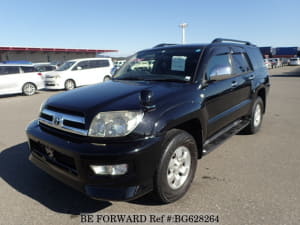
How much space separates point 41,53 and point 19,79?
117 feet

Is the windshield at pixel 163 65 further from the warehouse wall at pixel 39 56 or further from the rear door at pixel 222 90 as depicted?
the warehouse wall at pixel 39 56

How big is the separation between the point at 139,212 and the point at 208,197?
0.86 m

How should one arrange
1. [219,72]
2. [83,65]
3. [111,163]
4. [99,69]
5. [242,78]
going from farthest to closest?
[99,69], [83,65], [242,78], [219,72], [111,163]

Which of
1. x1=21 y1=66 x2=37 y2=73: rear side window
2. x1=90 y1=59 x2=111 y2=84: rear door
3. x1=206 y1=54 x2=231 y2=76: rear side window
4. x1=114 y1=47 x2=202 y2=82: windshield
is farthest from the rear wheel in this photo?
x1=206 y1=54 x2=231 y2=76: rear side window

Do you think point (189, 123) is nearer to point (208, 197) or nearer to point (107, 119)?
point (208, 197)

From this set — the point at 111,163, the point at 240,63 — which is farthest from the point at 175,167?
the point at 240,63

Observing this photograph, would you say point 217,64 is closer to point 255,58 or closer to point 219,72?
point 219,72

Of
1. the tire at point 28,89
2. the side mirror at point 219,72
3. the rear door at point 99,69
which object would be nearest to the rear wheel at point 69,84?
the rear door at point 99,69

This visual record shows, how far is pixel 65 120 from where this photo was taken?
2.53 m

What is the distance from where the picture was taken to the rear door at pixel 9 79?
12.1 metres

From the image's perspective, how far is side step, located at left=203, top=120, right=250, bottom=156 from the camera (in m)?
3.29

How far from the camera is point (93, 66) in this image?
50.2 feet

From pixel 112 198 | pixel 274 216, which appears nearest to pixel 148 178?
pixel 112 198

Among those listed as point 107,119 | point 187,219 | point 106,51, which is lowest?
point 187,219
